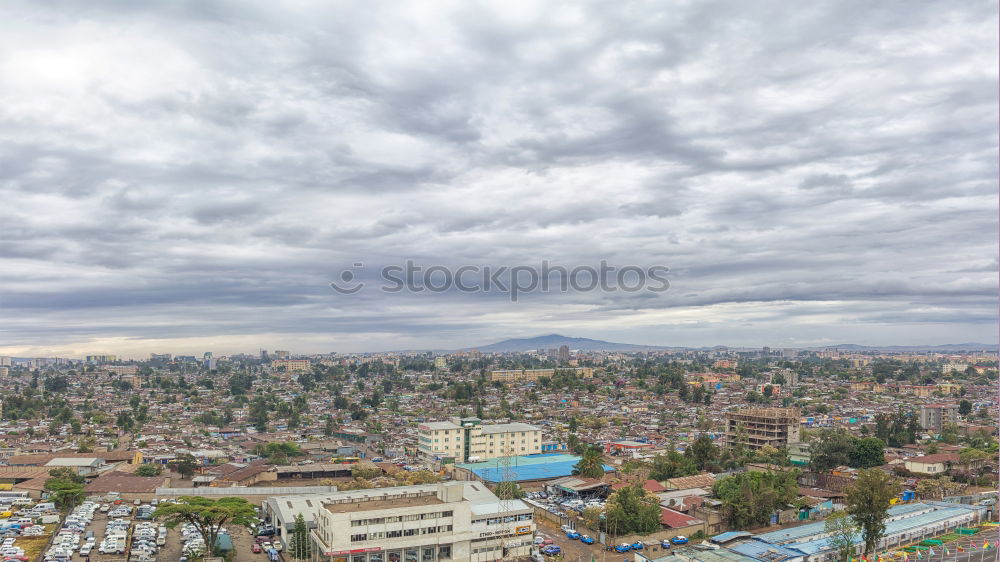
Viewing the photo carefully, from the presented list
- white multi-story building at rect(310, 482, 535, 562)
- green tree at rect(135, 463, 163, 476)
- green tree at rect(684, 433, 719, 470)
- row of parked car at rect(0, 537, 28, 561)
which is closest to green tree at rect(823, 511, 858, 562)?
white multi-story building at rect(310, 482, 535, 562)

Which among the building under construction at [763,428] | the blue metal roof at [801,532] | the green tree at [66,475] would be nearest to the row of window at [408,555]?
the blue metal roof at [801,532]

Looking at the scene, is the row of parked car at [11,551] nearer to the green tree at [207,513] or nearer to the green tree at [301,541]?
the green tree at [207,513]

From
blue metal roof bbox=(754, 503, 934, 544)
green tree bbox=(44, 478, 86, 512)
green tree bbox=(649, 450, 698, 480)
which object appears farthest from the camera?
green tree bbox=(649, 450, 698, 480)

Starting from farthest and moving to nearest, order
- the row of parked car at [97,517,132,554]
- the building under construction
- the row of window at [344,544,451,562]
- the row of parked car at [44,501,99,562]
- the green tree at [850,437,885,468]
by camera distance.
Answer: the building under construction, the green tree at [850,437,885,468], the row of parked car at [97,517,132,554], the row of parked car at [44,501,99,562], the row of window at [344,544,451,562]

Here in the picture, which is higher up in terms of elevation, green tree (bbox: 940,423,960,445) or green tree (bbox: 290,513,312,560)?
green tree (bbox: 290,513,312,560)

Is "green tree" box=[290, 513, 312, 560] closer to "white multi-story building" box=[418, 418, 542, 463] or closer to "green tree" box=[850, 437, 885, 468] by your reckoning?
"white multi-story building" box=[418, 418, 542, 463]

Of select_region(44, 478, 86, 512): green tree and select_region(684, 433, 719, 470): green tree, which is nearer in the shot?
select_region(44, 478, 86, 512): green tree

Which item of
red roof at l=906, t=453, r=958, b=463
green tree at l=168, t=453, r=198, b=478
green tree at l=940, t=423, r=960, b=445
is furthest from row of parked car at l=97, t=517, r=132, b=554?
green tree at l=940, t=423, r=960, b=445
